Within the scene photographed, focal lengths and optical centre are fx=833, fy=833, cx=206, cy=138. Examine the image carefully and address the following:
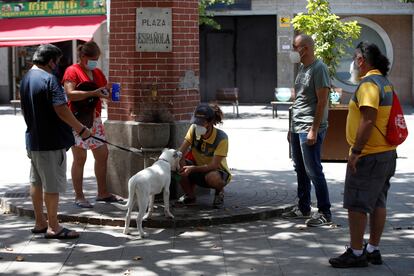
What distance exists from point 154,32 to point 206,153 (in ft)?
5.11

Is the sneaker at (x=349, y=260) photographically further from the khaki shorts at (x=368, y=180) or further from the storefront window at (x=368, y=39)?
the storefront window at (x=368, y=39)

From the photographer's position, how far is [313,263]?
6.99m

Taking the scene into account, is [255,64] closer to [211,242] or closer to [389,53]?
[389,53]

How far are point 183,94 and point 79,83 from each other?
1.28 meters

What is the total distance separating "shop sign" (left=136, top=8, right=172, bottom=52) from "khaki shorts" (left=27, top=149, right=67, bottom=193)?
2.14m

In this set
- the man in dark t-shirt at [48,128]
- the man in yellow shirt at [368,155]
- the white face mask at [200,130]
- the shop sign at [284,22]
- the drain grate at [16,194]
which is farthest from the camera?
the shop sign at [284,22]

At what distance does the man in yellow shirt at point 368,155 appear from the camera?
650 cm

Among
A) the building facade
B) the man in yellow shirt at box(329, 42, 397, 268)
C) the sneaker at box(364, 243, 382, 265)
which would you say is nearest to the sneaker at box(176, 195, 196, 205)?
the man in yellow shirt at box(329, 42, 397, 268)

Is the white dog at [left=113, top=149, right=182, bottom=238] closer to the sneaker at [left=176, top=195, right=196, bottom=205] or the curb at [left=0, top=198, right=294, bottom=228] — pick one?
the curb at [left=0, top=198, right=294, bottom=228]

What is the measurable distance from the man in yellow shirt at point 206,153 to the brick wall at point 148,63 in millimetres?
677

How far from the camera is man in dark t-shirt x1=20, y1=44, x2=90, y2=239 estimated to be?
25.5ft

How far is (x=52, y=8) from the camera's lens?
29.3 metres

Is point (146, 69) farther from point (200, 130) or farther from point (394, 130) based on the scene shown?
point (394, 130)

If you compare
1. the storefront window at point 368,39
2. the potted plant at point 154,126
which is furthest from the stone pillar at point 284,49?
the potted plant at point 154,126
